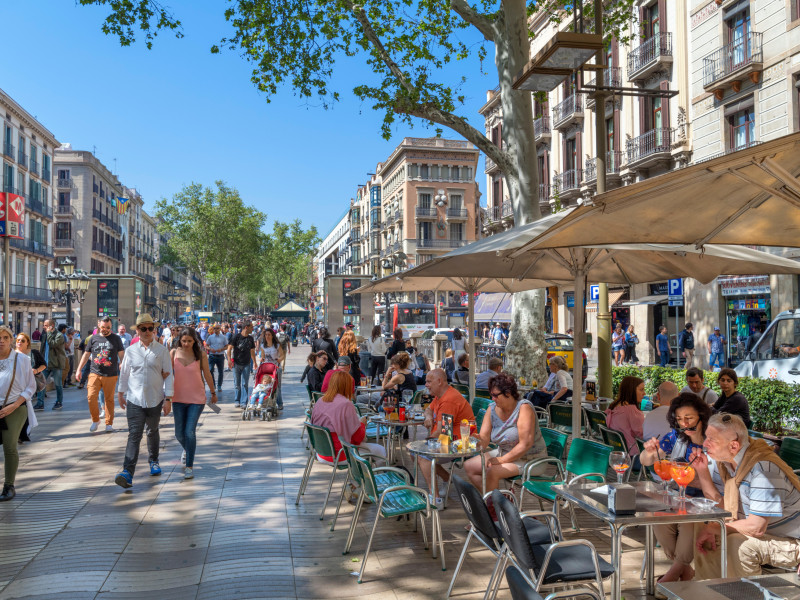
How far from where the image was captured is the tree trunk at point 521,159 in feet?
35.4

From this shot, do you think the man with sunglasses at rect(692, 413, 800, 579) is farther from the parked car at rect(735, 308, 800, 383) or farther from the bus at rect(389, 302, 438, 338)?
the bus at rect(389, 302, 438, 338)

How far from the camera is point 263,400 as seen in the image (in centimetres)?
1167

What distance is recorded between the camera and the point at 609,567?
3461mm

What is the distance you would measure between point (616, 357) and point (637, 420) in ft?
64.3

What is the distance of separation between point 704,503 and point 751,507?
24cm

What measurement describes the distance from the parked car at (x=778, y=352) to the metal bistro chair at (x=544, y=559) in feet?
25.9

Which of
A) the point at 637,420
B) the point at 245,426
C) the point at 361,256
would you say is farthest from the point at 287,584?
the point at 361,256

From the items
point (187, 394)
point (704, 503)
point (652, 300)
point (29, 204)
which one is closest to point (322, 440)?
point (187, 394)

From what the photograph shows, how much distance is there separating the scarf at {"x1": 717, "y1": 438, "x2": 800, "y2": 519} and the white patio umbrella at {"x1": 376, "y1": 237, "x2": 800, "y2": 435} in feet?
6.92

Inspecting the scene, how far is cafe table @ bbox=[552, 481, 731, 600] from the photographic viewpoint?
3467 millimetres

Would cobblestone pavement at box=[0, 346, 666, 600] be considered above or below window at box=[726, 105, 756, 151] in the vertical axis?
below

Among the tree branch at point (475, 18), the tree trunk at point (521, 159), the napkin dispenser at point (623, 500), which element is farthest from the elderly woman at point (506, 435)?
the tree branch at point (475, 18)

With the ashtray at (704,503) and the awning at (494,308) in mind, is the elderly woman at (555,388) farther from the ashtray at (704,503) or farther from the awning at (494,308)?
the awning at (494,308)

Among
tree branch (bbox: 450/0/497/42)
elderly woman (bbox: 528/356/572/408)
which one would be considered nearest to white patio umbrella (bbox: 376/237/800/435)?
elderly woman (bbox: 528/356/572/408)
